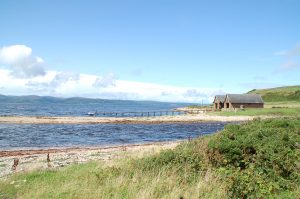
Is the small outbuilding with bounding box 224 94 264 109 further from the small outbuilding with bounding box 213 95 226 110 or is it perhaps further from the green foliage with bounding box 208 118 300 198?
the green foliage with bounding box 208 118 300 198

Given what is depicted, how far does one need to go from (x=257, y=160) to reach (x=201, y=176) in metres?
2.37

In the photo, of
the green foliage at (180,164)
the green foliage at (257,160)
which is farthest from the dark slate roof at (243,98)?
the green foliage at (180,164)

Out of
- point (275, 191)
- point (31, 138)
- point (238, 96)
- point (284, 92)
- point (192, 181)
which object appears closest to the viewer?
point (275, 191)

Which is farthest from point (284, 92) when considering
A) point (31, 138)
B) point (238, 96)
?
point (31, 138)

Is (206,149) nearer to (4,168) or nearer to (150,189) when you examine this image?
(150,189)

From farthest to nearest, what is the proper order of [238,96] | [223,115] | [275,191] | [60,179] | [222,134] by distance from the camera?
1. [238,96]
2. [223,115]
3. [222,134]
4. [60,179]
5. [275,191]

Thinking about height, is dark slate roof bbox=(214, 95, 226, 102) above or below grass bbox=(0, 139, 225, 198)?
above

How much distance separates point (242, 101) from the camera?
96625 mm

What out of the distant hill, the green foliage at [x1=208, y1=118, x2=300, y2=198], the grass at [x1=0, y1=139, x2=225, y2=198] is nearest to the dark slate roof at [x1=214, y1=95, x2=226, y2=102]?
the distant hill

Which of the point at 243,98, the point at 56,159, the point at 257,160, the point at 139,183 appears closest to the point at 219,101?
the point at 243,98

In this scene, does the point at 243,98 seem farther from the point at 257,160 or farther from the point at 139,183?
the point at 139,183

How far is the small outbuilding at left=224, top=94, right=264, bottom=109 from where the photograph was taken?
9562cm

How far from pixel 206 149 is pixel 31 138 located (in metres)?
34.3

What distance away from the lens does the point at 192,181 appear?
1067cm
